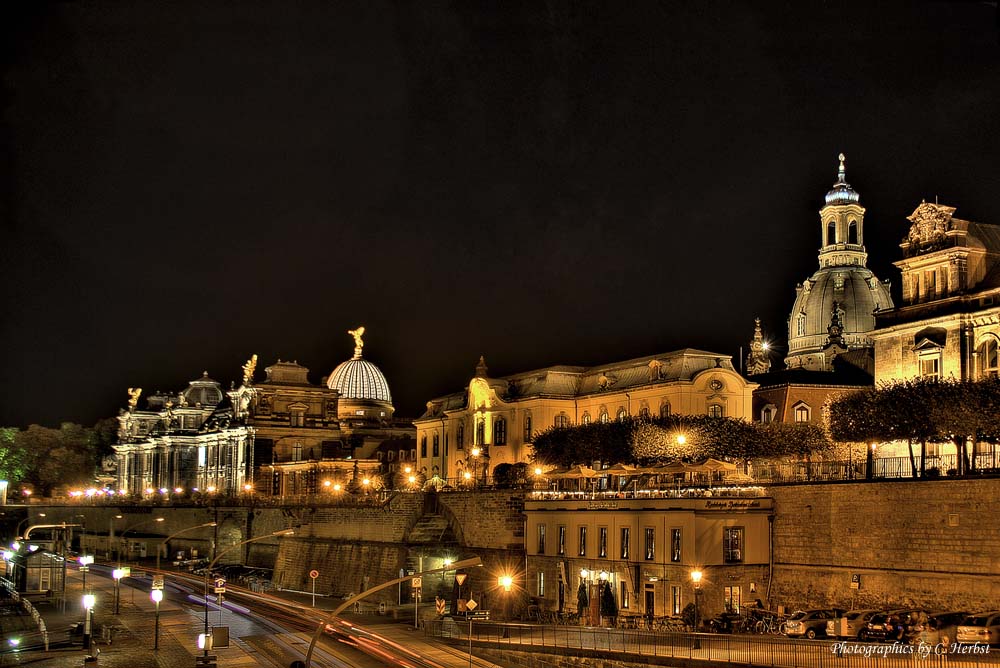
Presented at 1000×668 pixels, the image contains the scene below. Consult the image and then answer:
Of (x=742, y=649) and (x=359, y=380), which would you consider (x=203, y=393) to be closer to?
(x=359, y=380)

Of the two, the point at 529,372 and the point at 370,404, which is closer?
the point at 529,372

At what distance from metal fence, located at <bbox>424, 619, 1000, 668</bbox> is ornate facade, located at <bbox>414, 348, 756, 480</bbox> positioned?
29.0 meters

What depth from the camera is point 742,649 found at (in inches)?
1674

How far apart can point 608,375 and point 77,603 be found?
39474mm

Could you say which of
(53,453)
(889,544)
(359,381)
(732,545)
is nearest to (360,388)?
(359,381)

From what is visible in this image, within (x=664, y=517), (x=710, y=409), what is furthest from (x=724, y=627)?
(x=710, y=409)

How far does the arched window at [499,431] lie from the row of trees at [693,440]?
65.9ft

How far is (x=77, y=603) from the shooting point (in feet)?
265

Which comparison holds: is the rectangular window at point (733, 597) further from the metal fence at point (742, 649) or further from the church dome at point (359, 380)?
the church dome at point (359, 380)

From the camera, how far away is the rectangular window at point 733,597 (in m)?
53.7

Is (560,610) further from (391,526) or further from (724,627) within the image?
(391,526)

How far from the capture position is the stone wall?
45.8m

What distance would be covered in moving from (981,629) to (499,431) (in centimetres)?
5650

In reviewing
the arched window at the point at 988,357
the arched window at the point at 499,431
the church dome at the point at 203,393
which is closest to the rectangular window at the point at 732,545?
the arched window at the point at 988,357
